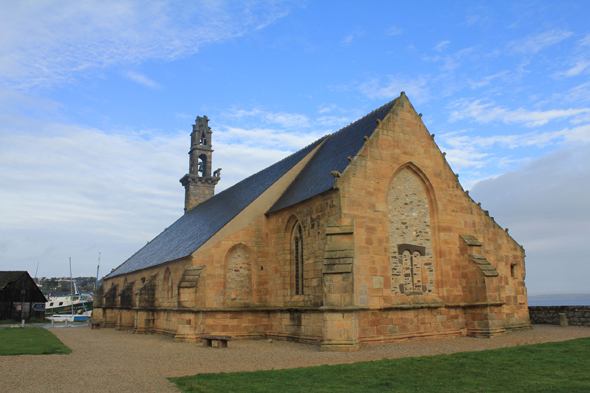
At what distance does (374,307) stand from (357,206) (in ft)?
12.4

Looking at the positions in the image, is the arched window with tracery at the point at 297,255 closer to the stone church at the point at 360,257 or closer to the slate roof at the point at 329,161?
the stone church at the point at 360,257

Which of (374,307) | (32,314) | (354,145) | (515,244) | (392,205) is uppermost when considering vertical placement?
(354,145)

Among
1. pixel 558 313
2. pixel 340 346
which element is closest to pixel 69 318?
pixel 340 346

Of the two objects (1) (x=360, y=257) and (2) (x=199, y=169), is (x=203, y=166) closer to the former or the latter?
(2) (x=199, y=169)

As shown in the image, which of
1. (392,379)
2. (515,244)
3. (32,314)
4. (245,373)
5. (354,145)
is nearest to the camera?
(392,379)

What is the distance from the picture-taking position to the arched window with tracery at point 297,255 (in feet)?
62.8

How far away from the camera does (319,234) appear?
1764 centimetres

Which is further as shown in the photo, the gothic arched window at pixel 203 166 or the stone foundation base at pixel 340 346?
the gothic arched window at pixel 203 166

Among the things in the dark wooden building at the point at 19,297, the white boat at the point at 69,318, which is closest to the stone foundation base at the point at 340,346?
the white boat at the point at 69,318

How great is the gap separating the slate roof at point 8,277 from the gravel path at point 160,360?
29.7m

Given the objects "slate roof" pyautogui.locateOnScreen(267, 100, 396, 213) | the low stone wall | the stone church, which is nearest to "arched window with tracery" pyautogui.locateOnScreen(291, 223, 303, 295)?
the stone church

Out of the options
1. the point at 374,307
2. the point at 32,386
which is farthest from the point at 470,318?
the point at 32,386

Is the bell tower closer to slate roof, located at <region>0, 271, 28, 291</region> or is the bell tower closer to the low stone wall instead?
slate roof, located at <region>0, 271, 28, 291</region>

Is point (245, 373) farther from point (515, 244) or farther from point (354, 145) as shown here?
point (515, 244)
